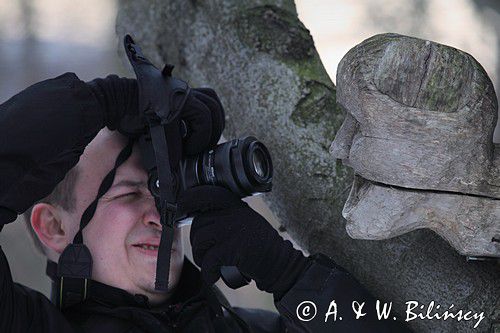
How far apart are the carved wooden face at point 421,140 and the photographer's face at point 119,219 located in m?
0.72

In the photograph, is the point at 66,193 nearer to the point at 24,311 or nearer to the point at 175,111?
the point at 24,311

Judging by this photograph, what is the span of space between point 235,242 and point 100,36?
3.98m

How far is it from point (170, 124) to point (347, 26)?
127 inches

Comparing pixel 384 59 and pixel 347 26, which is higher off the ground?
pixel 384 59

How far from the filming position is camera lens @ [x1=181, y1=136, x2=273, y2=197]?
1.63 meters

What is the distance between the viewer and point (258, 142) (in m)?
1.67

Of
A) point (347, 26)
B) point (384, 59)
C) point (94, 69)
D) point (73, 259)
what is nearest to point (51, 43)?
point (94, 69)

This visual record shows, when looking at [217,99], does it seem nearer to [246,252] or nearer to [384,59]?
[246,252]

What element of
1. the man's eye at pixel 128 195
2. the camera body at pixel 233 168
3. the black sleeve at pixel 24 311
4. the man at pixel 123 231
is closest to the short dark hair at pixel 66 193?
the man at pixel 123 231

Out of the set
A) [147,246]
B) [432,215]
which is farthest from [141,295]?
[432,215]

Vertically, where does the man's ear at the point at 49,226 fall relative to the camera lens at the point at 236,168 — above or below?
below

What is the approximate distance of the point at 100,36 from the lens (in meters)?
5.39

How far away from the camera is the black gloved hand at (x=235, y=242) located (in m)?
1.63

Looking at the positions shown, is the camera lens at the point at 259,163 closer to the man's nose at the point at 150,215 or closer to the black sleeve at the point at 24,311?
the man's nose at the point at 150,215
